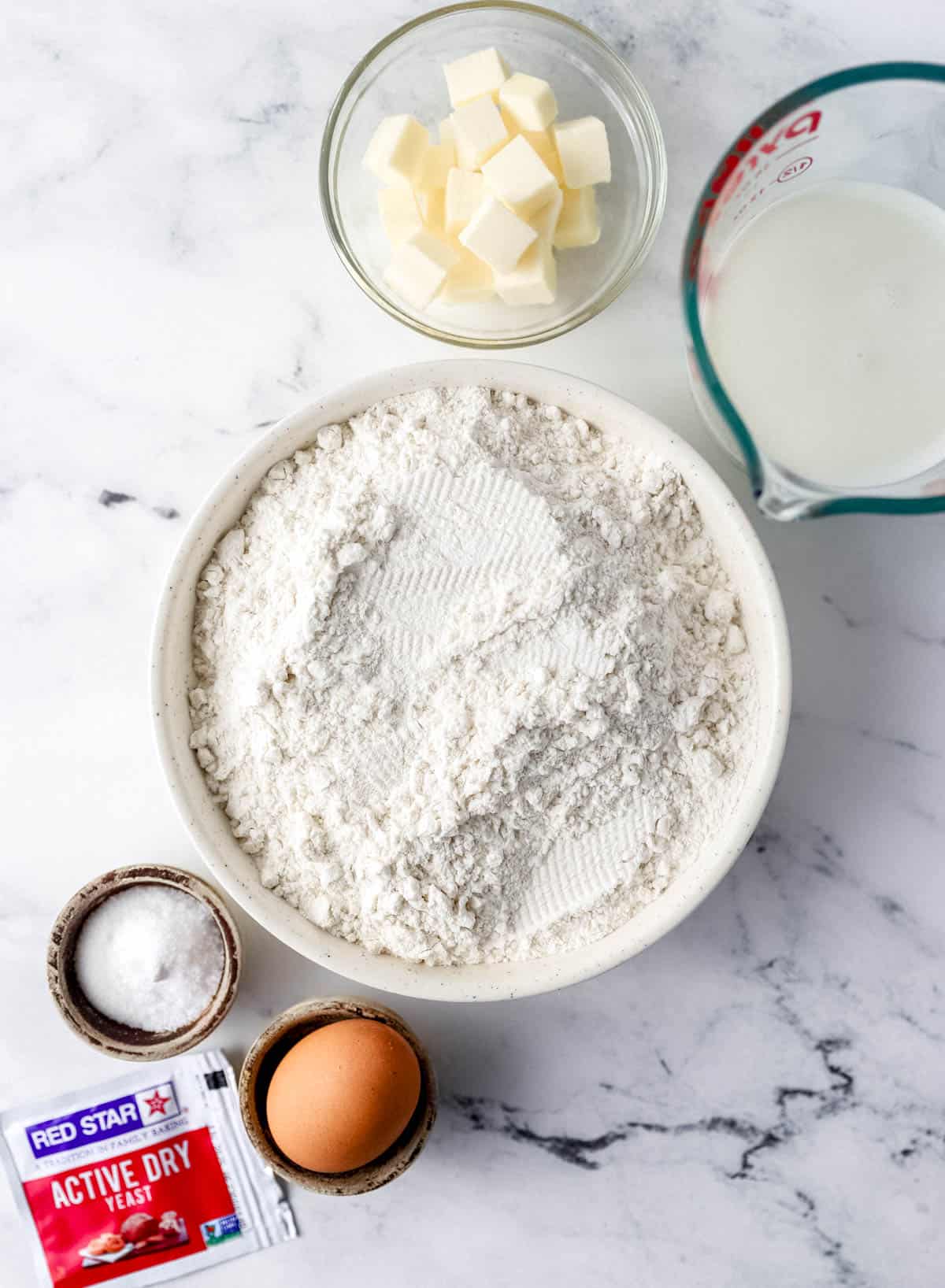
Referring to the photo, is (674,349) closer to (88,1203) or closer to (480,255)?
(480,255)

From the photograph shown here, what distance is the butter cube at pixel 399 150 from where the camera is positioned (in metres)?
1.28

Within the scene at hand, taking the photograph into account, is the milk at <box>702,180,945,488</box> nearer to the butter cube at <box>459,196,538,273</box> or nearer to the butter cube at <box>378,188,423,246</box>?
the butter cube at <box>459,196,538,273</box>

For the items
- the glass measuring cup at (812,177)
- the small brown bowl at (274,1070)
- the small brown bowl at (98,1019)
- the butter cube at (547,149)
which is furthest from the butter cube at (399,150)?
the small brown bowl at (274,1070)

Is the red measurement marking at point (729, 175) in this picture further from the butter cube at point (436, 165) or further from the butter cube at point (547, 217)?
the butter cube at point (436, 165)

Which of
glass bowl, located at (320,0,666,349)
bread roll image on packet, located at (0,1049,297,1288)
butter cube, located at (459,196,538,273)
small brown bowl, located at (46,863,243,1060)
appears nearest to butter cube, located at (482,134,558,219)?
butter cube, located at (459,196,538,273)

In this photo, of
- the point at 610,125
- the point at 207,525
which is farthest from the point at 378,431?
the point at 610,125

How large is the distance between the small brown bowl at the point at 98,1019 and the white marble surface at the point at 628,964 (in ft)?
0.36

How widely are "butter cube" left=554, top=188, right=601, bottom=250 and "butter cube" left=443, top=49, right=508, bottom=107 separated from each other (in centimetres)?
15

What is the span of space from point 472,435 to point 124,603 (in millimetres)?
549

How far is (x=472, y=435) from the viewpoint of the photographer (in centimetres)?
123

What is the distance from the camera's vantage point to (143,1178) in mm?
1479

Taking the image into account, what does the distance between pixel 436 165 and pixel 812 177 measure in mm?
430

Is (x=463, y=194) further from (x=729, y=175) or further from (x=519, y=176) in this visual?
(x=729, y=175)

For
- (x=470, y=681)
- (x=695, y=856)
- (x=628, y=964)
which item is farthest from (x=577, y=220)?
(x=628, y=964)
